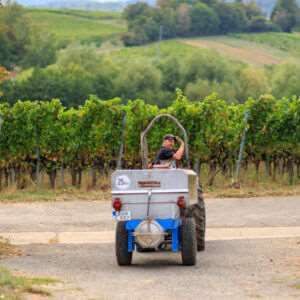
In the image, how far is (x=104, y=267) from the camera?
16.4m

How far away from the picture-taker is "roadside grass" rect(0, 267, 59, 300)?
12633 millimetres

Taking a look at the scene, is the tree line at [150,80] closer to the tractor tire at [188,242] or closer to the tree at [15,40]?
the tree at [15,40]

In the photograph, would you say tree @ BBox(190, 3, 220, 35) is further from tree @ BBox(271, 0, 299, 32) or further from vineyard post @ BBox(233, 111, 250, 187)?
vineyard post @ BBox(233, 111, 250, 187)

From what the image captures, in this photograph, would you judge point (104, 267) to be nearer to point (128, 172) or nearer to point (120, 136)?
point (128, 172)

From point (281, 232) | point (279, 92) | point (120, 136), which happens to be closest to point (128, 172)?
point (281, 232)

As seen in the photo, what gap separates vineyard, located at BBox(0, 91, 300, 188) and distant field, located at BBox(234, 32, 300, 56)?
100224 millimetres

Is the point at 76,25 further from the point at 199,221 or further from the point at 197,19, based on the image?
the point at 199,221

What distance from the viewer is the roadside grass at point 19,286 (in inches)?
497

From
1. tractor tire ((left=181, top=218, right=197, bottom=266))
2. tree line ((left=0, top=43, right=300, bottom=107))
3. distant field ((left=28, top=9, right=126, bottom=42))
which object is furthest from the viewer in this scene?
distant field ((left=28, top=9, right=126, bottom=42))

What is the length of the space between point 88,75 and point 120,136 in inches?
2655

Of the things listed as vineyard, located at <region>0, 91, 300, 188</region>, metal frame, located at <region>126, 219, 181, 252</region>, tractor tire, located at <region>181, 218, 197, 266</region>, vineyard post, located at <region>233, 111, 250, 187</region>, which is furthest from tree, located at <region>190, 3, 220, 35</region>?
tractor tire, located at <region>181, 218, 197, 266</region>

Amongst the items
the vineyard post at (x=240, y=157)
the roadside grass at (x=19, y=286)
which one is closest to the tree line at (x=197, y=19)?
the vineyard post at (x=240, y=157)

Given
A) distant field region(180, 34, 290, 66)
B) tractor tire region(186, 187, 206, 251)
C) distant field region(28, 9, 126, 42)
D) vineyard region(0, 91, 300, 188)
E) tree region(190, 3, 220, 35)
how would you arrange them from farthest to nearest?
distant field region(28, 9, 126, 42) < tree region(190, 3, 220, 35) < distant field region(180, 34, 290, 66) < vineyard region(0, 91, 300, 188) < tractor tire region(186, 187, 206, 251)

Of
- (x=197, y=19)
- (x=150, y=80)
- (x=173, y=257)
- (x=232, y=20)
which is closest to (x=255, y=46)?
(x=197, y=19)
